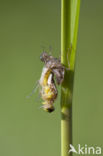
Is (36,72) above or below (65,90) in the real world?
below

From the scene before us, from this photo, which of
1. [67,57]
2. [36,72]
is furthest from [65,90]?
[36,72]

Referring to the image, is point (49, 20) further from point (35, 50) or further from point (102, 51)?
point (102, 51)

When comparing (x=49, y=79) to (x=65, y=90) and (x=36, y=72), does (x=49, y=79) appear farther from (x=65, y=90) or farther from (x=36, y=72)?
(x=36, y=72)

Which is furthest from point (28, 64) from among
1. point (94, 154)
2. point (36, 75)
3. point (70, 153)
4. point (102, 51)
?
point (70, 153)

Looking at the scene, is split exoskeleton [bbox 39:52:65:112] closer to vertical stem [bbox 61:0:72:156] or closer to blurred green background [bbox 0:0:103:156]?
vertical stem [bbox 61:0:72:156]

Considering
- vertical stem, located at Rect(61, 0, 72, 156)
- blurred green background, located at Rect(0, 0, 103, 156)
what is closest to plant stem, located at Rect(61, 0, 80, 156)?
vertical stem, located at Rect(61, 0, 72, 156)

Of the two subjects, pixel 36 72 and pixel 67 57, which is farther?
pixel 36 72
